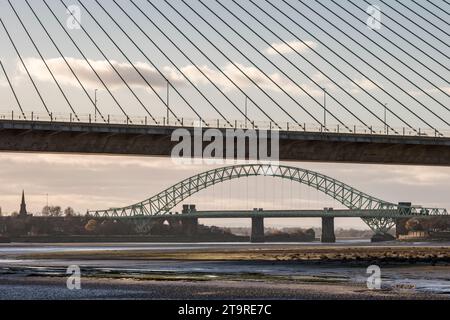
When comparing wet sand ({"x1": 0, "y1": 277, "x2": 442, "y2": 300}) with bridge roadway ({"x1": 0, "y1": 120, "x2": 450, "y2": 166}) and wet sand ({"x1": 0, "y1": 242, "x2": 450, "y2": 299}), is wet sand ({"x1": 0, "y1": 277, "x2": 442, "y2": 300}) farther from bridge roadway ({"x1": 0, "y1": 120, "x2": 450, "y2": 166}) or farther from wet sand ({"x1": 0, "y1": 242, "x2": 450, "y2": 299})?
bridge roadway ({"x1": 0, "y1": 120, "x2": 450, "y2": 166})

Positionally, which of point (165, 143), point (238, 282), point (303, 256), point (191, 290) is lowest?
point (191, 290)

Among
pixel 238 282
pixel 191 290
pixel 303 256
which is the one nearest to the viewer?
pixel 191 290

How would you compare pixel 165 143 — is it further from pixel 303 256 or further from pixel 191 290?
pixel 191 290

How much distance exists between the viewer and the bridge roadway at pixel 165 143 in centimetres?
9450

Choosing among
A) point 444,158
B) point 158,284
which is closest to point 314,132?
point 444,158

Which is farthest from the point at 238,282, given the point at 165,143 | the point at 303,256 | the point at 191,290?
the point at 165,143

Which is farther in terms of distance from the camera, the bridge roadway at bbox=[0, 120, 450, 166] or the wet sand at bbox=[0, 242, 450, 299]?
the bridge roadway at bbox=[0, 120, 450, 166]

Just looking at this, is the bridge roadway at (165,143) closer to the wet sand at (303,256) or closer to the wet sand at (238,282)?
the wet sand at (303,256)

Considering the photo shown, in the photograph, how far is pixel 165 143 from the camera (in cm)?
9875

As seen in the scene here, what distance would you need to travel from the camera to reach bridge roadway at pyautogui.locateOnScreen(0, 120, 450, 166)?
3720 inches

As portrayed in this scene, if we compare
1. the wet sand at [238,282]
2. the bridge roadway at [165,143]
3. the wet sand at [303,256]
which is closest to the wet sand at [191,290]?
the wet sand at [238,282]

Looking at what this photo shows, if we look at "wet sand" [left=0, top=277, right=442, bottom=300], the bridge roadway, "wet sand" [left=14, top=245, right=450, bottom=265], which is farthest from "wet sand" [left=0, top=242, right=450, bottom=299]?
the bridge roadway
